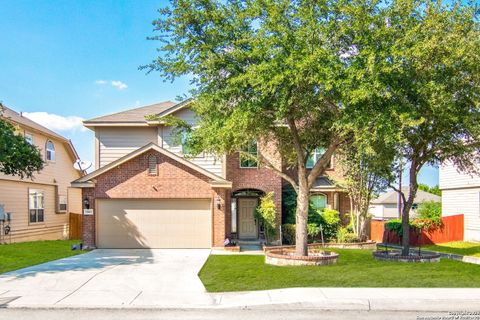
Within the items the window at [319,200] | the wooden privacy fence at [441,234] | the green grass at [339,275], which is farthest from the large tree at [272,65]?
the wooden privacy fence at [441,234]

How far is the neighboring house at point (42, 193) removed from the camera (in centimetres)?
2328

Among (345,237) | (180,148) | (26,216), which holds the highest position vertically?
(180,148)

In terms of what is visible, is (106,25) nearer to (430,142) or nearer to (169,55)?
(169,55)

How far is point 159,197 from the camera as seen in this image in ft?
66.1

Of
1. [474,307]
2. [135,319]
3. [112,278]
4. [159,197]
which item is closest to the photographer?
[135,319]

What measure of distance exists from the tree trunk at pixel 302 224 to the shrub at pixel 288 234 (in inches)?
223

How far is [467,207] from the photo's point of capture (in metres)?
23.6

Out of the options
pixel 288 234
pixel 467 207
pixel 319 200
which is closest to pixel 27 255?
pixel 288 234

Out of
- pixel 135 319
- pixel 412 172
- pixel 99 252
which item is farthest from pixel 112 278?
pixel 412 172

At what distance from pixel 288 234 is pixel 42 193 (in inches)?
563

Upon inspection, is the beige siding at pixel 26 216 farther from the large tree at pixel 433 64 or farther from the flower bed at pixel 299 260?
the large tree at pixel 433 64

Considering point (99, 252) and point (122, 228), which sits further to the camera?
point (122, 228)

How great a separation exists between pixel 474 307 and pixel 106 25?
1409cm

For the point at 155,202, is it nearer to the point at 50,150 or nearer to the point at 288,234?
the point at 288,234
